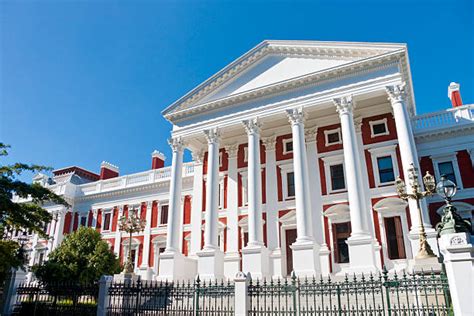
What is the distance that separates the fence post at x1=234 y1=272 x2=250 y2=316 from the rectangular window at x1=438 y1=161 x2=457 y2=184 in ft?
52.4

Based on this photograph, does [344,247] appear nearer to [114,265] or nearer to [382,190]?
[382,190]

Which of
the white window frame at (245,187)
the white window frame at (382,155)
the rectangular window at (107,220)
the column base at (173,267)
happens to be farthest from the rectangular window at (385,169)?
the rectangular window at (107,220)

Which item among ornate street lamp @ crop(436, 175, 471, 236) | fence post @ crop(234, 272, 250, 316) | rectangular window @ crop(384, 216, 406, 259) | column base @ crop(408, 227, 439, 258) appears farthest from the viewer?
rectangular window @ crop(384, 216, 406, 259)

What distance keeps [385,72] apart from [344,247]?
10.2 metres

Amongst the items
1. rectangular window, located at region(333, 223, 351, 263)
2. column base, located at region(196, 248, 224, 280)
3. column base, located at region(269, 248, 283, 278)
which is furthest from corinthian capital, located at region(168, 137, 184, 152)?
rectangular window, located at region(333, 223, 351, 263)

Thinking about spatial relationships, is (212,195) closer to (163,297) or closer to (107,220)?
(163,297)

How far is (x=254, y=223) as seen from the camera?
68.2 feet

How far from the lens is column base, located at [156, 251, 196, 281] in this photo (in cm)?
2202

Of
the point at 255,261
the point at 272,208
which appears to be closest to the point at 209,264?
the point at 255,261

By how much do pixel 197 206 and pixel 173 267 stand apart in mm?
5544

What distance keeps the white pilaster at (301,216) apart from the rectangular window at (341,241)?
117 inches

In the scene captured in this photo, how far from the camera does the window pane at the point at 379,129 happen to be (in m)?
22.9

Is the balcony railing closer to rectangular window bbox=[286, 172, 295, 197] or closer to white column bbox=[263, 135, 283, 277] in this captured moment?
rectangular window bbox=[286, 172, 295, 197]

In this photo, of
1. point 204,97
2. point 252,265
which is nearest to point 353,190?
point 252,265
